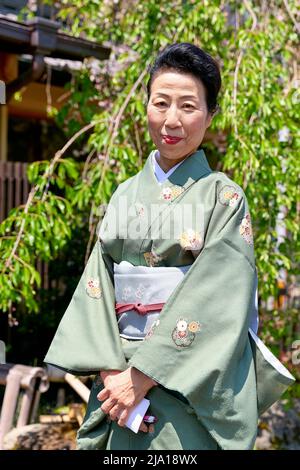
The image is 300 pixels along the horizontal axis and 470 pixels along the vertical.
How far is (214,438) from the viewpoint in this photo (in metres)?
2.10

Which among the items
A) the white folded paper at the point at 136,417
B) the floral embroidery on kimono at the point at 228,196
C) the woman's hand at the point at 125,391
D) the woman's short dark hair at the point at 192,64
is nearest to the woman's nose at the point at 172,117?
the woman's short dark hair at the point at 192,64

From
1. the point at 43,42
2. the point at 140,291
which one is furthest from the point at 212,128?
the point at 140,291

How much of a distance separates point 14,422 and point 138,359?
3.22 m

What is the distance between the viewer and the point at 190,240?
218 cm

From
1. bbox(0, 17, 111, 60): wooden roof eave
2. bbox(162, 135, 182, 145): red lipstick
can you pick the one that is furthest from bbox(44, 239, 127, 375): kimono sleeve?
bbox(0, 17, 111, 60): wooden roof eave

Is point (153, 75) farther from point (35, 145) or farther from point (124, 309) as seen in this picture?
point (35, 145)

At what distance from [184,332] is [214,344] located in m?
0.10

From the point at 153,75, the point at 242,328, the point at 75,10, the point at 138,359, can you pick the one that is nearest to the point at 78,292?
the point at 138,359

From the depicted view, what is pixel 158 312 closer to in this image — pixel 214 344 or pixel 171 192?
pixel 214 344

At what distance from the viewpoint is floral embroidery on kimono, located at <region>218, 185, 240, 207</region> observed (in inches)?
87.4

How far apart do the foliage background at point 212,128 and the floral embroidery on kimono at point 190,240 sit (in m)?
1.69

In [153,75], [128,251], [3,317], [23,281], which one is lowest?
[3,317]

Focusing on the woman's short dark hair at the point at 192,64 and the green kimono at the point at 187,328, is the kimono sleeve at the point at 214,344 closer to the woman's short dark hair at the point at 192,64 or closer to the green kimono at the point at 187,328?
the green kimono at the point at 187,328

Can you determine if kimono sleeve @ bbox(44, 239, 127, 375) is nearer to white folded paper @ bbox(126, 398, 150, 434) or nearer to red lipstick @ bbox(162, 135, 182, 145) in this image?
white folded paper @ bbox(126, 398, 150, 434)
